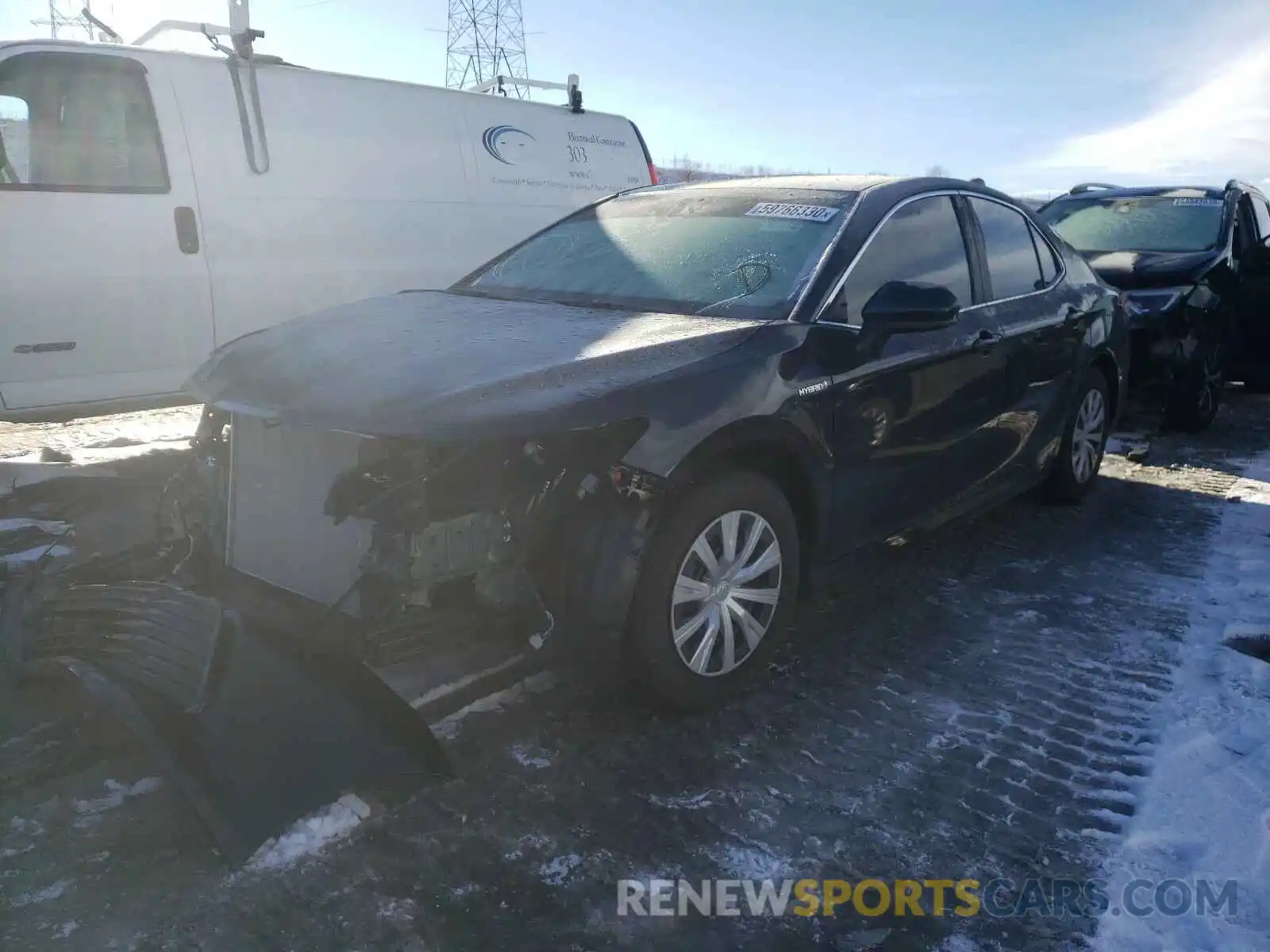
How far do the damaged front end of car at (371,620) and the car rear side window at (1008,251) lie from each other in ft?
8.01

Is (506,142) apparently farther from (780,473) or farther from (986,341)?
(780,473)

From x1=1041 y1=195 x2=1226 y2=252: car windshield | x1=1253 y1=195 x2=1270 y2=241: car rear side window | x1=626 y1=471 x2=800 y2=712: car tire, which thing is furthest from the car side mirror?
x1=1253 y1=195 x2=1270 y2=241: car rear side window

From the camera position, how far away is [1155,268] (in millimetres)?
7453

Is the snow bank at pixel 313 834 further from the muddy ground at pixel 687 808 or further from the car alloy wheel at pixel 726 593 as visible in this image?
the car alloy wheel at pixel 726 593

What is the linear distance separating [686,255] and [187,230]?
10.9 feet

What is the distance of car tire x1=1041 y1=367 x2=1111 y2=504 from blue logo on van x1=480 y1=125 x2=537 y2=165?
4399mm

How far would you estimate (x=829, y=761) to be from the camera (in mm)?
3045

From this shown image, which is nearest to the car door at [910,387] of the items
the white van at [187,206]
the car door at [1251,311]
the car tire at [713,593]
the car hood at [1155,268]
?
the car tire at [713,593]

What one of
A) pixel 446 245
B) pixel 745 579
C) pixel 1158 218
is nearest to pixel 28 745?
pixel 745 579

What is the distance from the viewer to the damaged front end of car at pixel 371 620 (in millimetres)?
2652

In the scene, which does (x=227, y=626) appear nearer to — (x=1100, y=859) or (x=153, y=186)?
(x=1100, y=859)

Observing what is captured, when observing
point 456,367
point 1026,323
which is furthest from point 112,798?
point 1026,323

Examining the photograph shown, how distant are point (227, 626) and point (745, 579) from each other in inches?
65.6

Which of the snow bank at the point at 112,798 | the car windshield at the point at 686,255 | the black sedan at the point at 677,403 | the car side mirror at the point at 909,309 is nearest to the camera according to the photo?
the snow bank at the point at 112,798
